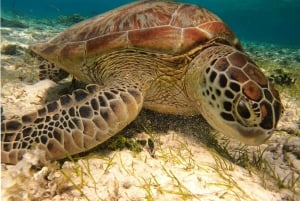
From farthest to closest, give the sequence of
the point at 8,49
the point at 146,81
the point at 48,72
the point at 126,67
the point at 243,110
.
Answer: the point at 8,49, the point at 48,72, the point at 126,67, the point at 146,81, the point at 243,110

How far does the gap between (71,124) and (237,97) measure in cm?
142

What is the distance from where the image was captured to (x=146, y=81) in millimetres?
3148

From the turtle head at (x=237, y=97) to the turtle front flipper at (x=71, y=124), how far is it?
0.67 metres

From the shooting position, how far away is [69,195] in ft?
6.70

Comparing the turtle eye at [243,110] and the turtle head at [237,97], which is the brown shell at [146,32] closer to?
the turtle head at [237,97]

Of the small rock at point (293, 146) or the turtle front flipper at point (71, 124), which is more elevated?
the turtle front flipper at point (71, 124)

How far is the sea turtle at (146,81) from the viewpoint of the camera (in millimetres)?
2396

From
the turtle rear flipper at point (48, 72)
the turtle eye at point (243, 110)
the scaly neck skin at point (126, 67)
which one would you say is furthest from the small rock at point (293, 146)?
the turtle rear flipper at point (48, 72)

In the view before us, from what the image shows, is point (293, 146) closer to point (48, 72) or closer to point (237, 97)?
point (237, 97)

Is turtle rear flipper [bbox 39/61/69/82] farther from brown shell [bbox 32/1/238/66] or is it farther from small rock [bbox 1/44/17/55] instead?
small rock [bbox 1/44/17/55]

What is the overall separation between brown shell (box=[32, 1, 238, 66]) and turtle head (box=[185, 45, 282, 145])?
0.44 metres

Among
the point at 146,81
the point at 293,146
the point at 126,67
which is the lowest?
the point at 293,146

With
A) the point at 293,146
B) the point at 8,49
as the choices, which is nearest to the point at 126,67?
the point at 293,146

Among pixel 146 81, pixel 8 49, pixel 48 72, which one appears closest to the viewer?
pixel 146 81
